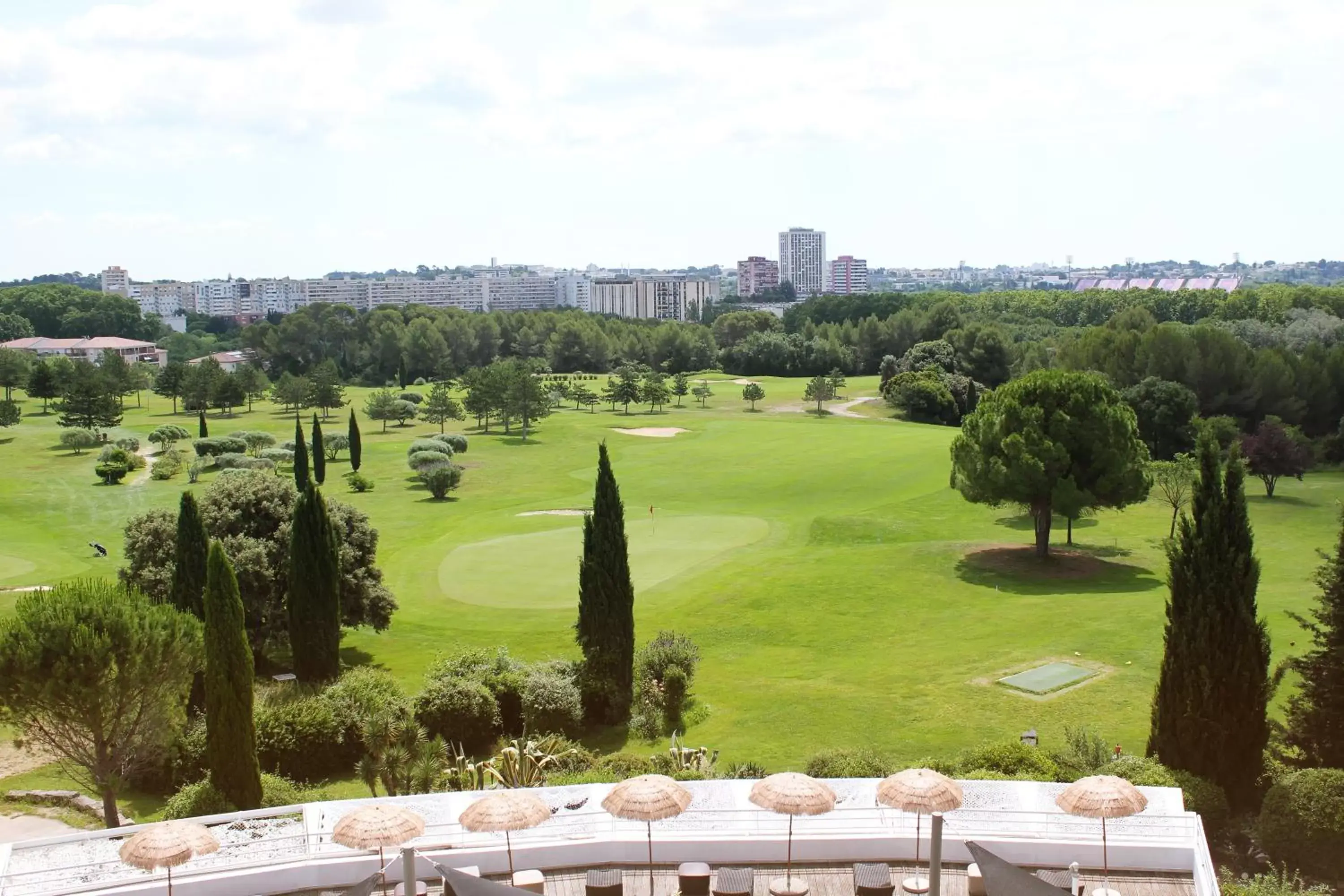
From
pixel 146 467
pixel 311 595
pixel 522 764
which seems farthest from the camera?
pixel 146 467

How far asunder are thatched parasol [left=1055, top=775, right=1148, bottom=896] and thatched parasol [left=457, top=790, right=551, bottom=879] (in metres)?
6.51

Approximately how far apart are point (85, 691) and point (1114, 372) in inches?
3037

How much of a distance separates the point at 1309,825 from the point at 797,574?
83.3ft

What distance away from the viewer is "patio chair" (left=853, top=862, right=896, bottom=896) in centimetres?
1496

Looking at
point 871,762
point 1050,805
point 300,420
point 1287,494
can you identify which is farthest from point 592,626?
point 300,420

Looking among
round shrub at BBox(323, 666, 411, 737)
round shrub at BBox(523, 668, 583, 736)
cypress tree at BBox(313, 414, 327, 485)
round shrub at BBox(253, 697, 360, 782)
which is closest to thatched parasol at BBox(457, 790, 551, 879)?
round shrub at BBox(323, 666, 411, 737)

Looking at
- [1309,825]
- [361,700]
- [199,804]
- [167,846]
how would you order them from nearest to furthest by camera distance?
[167,846] → [1309,825] → [199,804] → [361,700]

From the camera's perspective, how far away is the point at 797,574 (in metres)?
43.6

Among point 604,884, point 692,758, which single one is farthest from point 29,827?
point 604,884

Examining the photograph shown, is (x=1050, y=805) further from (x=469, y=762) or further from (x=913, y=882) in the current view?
(x=469, y=762)

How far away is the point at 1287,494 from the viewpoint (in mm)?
61062

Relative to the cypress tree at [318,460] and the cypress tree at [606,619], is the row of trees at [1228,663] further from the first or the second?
the cypress tree at [318,460]

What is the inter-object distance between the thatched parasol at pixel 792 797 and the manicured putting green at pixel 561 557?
2553 cm

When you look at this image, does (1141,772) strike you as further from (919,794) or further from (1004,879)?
(1004,879)
